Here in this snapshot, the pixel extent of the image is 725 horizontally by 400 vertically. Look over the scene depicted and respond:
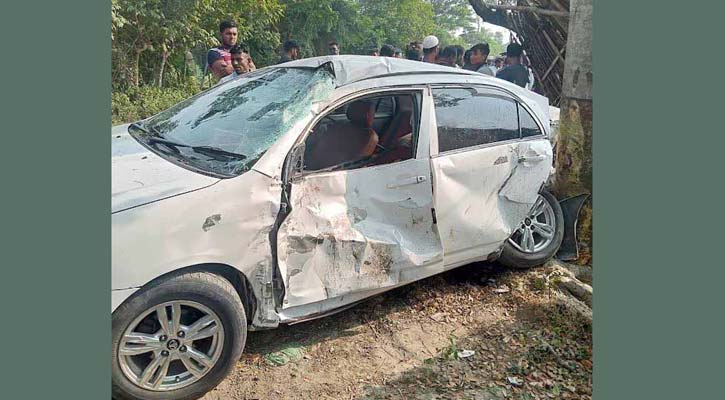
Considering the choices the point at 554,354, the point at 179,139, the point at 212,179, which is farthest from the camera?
the point at 554,354

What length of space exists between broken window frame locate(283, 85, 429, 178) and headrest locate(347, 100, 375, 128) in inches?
3.6

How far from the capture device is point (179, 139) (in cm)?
289

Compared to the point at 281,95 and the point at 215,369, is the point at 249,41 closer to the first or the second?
the point at 281,95

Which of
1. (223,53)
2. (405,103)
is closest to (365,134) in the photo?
(405,103)

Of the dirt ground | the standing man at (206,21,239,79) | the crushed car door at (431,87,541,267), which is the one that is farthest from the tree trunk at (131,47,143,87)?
the crushed car door at (431,87,541,267)

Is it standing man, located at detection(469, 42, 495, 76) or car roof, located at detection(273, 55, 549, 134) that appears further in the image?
standing man, located at detection(469, 42, 495, 76)

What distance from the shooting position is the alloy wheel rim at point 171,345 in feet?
7.72

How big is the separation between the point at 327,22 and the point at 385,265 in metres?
1.58

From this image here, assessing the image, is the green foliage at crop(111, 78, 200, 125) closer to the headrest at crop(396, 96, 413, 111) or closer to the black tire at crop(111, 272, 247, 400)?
the black tire at crop(111, 272, 247, 400)

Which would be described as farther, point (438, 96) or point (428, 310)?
point (428, 310)

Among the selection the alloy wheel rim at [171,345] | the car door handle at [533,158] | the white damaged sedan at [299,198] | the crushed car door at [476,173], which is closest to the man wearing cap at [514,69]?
the white damaged sedan at [299,198]

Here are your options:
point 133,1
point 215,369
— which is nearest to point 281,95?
point 133,1

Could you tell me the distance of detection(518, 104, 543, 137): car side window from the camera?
11.9 ft

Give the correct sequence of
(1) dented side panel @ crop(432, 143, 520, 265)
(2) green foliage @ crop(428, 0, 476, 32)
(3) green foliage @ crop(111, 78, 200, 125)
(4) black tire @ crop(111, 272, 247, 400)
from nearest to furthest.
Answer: (4) black tire @ crop(111, 272, 247, 400)
(3) green foliage @ crop(111, 78, 200, 125)
(1) dented side panel @ crop(432, 143, 520, 265)
(2) green foliage @ crop(428, 0, 476, 32)
